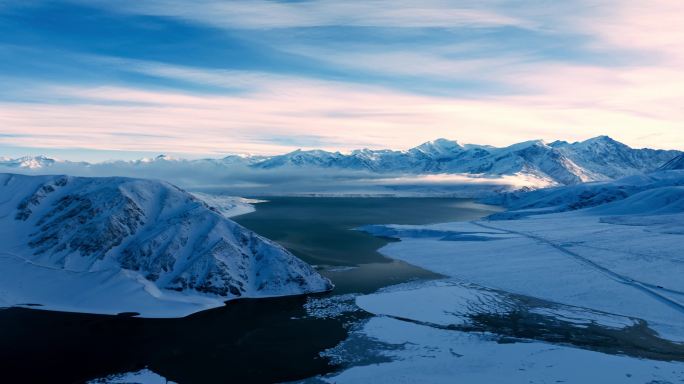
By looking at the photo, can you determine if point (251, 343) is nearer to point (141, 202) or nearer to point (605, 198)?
point (141, 202)

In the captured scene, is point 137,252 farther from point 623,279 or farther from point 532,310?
point 623,279

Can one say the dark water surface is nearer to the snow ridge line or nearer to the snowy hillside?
the snowy hillside

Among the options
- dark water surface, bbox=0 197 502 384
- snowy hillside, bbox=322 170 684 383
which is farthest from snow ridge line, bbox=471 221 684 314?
dark water surface, bbox=0 197 502 384

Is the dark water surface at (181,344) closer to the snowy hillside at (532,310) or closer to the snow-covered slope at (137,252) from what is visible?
the snow-covered slope at (137,252)

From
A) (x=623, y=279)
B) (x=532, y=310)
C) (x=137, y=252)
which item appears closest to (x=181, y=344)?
(x=137, y=252)

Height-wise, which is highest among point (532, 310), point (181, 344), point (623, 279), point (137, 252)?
point (137, 252)

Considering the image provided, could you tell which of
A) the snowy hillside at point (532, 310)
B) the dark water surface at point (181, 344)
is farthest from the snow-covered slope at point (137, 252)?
the snowy hillside at point (532, 310)

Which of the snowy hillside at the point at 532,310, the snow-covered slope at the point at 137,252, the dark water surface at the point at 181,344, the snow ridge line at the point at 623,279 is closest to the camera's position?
the dark water surface at the point at 181,344

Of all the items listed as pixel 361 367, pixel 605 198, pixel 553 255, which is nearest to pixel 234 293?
pixel 361 367
